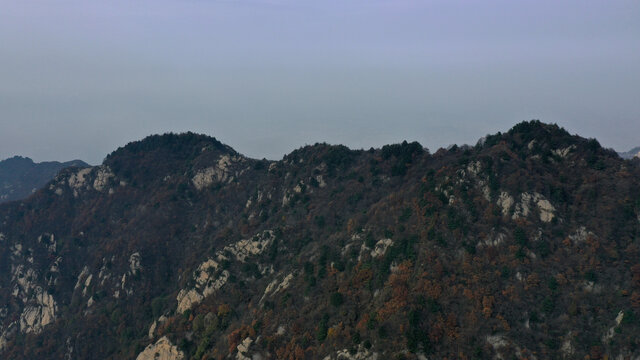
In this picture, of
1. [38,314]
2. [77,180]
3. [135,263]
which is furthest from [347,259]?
Answer: [77,180]

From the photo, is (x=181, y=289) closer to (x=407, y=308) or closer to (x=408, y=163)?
(x=407, y=308)

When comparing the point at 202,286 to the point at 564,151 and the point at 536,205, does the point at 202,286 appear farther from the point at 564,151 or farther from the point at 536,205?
the point at 564,151

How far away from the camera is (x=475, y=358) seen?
60.7 m

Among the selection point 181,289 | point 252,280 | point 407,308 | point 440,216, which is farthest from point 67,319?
point 440,216

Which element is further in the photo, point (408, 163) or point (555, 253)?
point (408, 163)

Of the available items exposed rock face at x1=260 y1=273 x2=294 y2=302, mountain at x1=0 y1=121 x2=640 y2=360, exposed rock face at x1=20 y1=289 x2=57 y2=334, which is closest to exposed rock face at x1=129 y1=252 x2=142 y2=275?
mountain at x1=0 y1=121 x2=640 y2=360

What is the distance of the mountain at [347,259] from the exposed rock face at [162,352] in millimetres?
451

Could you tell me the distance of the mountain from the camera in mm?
66438

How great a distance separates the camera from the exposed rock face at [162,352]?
8712 cm

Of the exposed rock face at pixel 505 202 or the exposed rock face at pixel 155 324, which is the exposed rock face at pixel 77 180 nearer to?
the exposed rock face at pixel 155 324

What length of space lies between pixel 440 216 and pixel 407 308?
83.7ft

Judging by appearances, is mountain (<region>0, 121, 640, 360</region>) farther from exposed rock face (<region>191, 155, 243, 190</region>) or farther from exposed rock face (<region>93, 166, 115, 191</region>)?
exposed rock face (<region>93, 166, 115, 191</region>)

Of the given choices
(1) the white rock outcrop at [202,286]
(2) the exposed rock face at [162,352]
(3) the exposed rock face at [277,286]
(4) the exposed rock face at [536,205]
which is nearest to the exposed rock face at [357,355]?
(3) the exposed rock face at [277,286]

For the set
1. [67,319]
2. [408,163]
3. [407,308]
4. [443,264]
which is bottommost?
[67,319]
